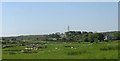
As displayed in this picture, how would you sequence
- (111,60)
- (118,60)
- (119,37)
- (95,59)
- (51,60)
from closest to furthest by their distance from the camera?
(118,60)
(111,60)
(95,59)
(51,60)
(119,37)

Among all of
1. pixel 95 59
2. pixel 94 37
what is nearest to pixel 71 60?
pixel 95 59

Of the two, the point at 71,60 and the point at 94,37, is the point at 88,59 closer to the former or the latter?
the point at 71,60

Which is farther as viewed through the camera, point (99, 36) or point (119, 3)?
point (99, 36)

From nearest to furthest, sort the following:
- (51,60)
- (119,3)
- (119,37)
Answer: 1. (51,60)
2. (119,3)
3. (119,37)

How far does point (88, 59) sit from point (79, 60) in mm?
842

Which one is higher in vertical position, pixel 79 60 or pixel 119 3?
pixel 119 3

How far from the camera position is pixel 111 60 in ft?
71.4

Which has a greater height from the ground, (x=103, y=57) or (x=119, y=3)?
(x=119, y=3)

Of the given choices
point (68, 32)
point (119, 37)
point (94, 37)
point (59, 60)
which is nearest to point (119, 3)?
point (59, 60)

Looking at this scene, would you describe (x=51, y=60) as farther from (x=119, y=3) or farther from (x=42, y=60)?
(x=119, y=3)

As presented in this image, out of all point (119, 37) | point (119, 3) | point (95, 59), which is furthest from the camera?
point (119, 37)

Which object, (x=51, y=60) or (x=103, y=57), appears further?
(x=51, y=60)

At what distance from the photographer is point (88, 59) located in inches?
955

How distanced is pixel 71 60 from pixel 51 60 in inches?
81.8
